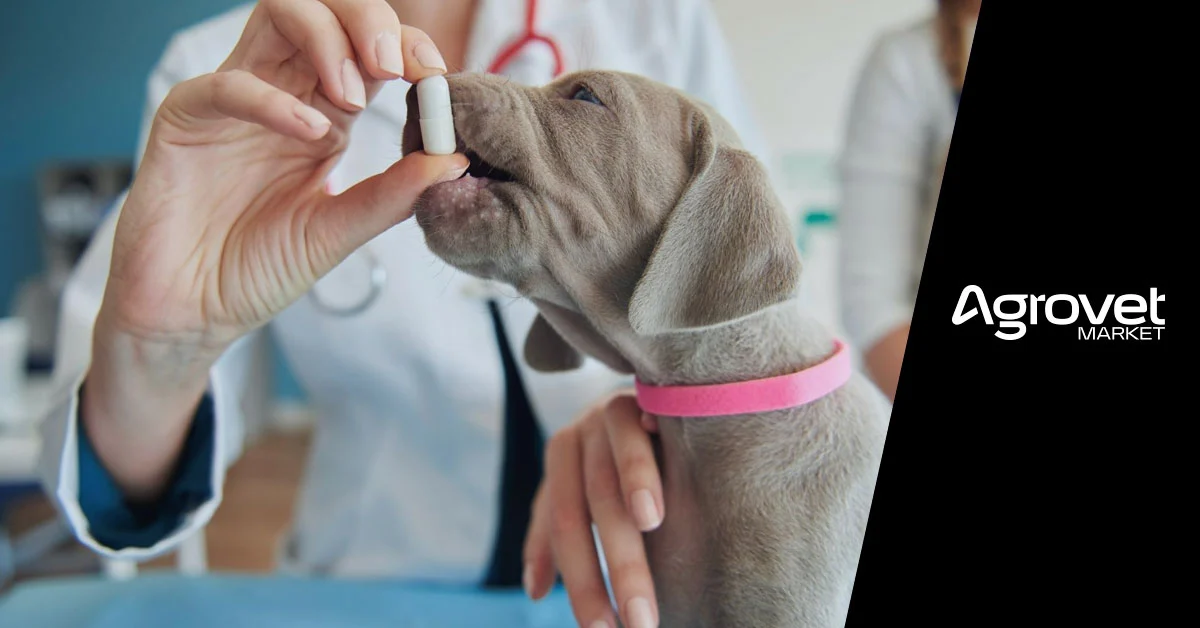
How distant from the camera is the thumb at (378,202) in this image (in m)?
0.51

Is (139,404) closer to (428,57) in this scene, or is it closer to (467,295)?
(467,295)

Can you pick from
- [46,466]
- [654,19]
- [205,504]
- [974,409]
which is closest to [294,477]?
[46,466]

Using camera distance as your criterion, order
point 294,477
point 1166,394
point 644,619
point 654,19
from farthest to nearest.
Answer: point 294,477
point 654,19
point 644,619
point 1166,394

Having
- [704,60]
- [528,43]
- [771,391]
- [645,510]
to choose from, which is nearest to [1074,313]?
[771,391]

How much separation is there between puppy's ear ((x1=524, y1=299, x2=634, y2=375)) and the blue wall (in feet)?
2.48

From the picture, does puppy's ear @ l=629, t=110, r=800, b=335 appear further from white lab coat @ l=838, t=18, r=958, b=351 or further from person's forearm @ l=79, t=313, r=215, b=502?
person's forearm @ l=79, t=313, r=215, b=502

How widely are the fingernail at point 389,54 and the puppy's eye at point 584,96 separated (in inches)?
5.6

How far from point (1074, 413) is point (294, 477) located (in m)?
2.08

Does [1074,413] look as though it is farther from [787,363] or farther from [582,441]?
[582,441]

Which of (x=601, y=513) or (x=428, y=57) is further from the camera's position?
(x=601, y=513)

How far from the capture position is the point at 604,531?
72cm

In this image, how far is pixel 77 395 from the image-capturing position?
85 centimetres

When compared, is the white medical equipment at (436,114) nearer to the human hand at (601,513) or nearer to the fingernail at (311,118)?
the fingernail at (311,118)

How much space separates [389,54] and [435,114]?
0.05 m
